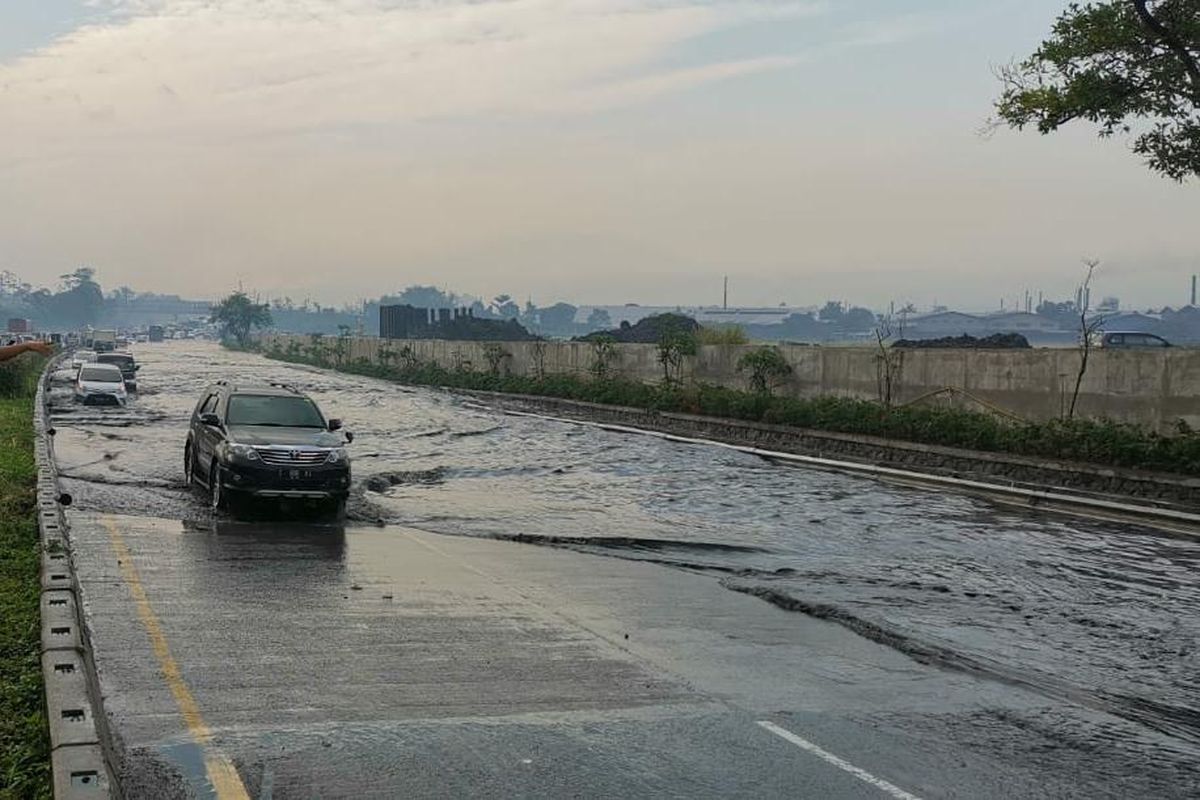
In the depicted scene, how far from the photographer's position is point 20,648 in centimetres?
814

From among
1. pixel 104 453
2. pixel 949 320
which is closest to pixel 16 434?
pixel 104 453

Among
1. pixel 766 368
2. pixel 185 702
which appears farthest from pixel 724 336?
pixel 185 702

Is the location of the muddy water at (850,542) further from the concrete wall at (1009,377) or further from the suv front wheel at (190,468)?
the concrete wall at (1009,377)

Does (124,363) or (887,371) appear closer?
(887,371)

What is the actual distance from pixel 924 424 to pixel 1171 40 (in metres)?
10.8

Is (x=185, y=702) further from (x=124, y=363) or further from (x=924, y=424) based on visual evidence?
(x=124, y=363)

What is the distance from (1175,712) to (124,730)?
21.8 feet

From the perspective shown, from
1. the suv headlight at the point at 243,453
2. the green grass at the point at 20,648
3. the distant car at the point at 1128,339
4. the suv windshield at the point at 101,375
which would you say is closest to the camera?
the green grass at the point at 20,648

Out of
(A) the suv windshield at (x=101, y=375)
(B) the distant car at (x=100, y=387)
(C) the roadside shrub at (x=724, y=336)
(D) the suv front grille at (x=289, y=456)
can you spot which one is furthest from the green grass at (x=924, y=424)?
(A) the suv windshield at (x=101, y=375)

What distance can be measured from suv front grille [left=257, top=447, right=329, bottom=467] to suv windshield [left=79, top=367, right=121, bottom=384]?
1147 inches

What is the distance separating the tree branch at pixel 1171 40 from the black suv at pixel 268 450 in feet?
47.1

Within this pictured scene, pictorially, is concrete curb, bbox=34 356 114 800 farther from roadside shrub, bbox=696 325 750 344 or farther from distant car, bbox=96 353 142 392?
distant car, bbox=96 353 142 392

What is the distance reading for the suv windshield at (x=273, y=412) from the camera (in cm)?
1812

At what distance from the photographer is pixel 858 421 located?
31344 millimetres
